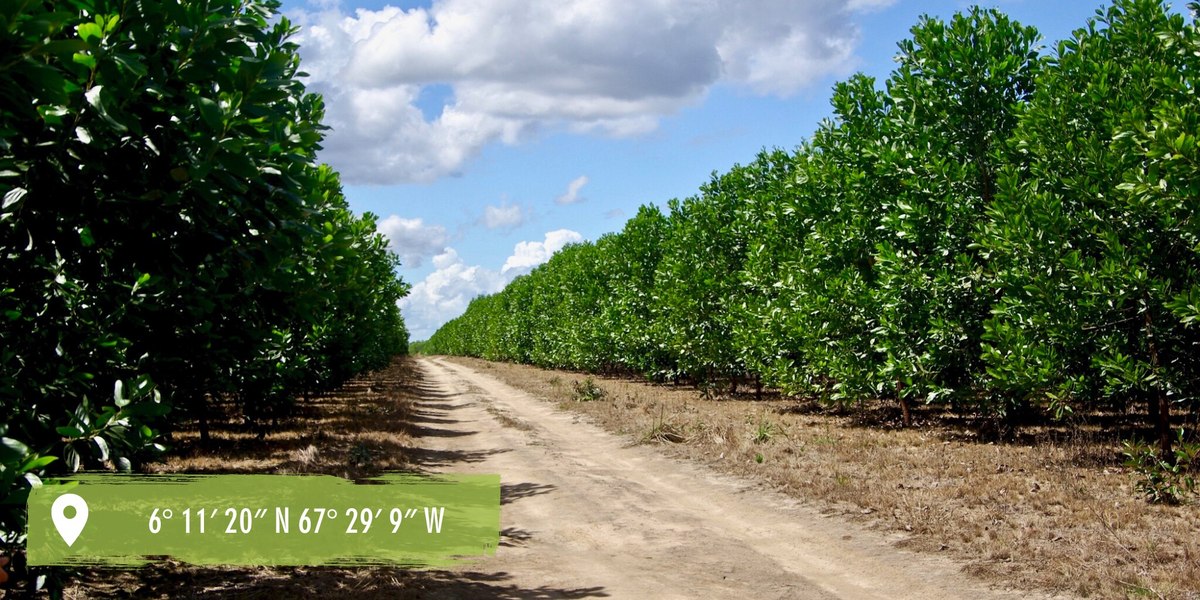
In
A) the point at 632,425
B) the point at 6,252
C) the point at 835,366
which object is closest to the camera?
the point at 6,252

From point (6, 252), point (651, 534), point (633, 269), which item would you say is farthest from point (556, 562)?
point (633, 269)

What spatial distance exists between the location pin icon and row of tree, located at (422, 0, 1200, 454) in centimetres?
1093

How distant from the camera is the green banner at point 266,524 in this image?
665 centimetres

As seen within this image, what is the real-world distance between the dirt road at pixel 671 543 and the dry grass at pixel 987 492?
55 centimetres

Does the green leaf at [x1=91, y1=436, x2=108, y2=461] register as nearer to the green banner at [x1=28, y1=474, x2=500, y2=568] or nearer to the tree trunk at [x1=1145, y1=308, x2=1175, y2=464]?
the green banner at [x1=28, y1=474, x2=500, y2=568]

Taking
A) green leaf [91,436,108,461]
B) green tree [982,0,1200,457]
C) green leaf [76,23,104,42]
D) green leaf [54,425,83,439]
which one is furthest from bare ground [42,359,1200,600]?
green leaf [76,23,104,42]

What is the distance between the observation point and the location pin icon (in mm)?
4566

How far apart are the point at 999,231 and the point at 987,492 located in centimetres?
418

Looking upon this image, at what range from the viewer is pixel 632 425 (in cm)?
2033

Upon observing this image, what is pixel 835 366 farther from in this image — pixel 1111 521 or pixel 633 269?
pixel 633 269

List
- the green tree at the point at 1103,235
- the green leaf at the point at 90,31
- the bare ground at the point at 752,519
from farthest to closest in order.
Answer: the green tree at the point at 1103,235
the bare ground at the point at 752,519
the green leaf at the point at 90,31

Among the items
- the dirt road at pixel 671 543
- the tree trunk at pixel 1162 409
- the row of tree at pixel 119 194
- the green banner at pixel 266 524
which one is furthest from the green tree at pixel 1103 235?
the row of tree at pixel 119 194

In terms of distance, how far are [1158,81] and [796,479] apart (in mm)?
7211

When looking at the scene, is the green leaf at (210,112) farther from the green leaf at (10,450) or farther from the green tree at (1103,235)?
the green tree at (1103,235)
